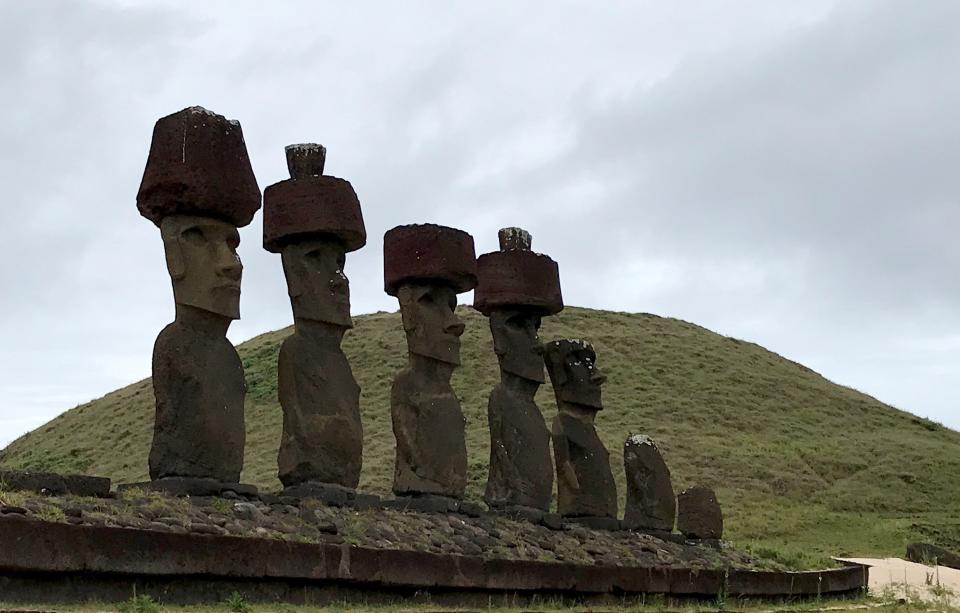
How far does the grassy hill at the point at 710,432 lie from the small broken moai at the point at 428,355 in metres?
11.4

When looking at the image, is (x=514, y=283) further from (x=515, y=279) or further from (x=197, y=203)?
(x=197, y=203)

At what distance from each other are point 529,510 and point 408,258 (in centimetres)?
293

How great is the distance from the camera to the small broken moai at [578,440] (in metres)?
13.7

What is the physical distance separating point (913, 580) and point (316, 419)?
10.7 meters

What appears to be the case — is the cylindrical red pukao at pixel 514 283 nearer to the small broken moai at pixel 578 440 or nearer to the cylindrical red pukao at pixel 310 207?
the small broken moai at pixel 578 440

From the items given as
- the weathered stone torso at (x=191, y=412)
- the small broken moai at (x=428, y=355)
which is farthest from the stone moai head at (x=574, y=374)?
the weathered stone torso at (x=191, y=412)

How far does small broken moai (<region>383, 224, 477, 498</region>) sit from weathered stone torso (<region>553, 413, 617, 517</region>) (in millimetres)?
2239

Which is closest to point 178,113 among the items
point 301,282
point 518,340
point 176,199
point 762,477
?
point 176,199

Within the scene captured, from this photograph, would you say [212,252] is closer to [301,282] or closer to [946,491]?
[301,282]

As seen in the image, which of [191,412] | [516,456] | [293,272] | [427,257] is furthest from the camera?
[516,456]

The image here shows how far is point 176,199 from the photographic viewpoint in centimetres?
915

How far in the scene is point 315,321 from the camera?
34.7 feet

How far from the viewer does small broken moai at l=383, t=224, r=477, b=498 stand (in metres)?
11.4

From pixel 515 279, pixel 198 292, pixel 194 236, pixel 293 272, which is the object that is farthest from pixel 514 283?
pixel 198 292
